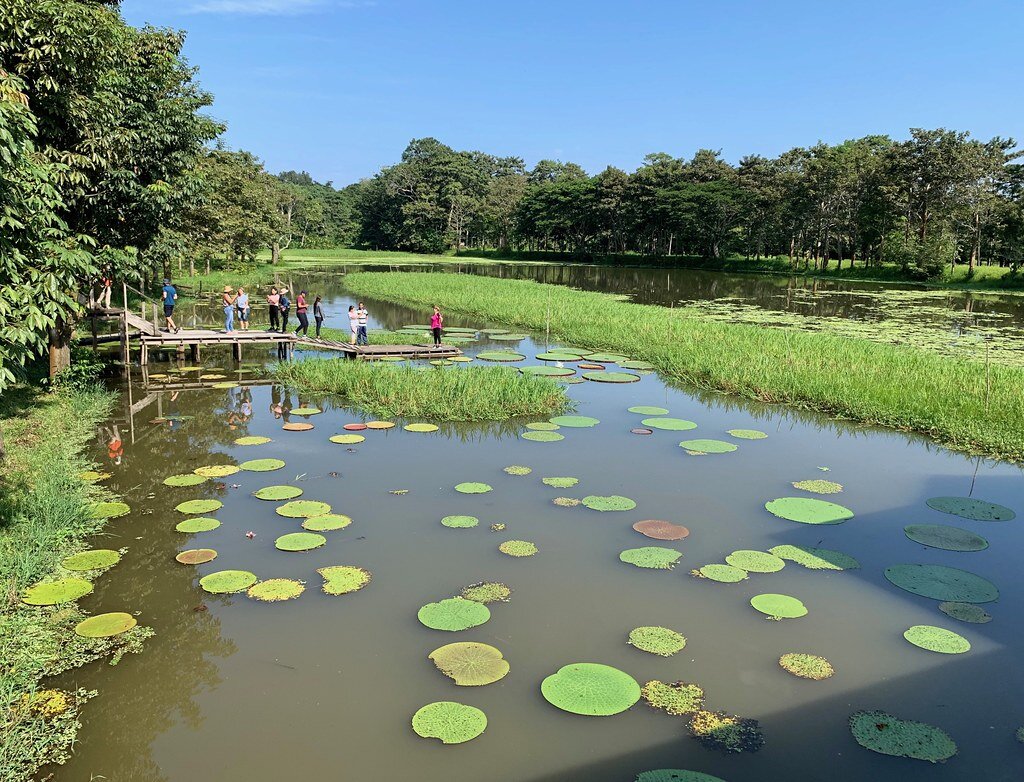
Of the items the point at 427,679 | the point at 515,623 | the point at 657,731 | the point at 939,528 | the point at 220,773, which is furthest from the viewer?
the point at 939,528

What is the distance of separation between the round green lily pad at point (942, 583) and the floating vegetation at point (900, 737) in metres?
2.03

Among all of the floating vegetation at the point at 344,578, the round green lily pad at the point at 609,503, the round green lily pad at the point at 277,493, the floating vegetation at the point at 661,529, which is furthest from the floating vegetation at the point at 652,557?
the round green lily pad at the point at 277,493

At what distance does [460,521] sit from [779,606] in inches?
132

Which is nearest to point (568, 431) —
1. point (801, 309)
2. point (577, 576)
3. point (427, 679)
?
point (577, 576)

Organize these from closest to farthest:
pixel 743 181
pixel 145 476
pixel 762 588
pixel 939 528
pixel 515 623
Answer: pixel 515 623, pixel 762 588, pixel 939 528, pixel 145 476, pixel 743 181

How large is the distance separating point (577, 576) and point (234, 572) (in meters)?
3.19

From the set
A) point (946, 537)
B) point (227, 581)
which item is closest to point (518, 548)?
point (227, 581)

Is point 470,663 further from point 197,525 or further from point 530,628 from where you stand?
point 197,525

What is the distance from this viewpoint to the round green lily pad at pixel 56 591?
5659 millimetres

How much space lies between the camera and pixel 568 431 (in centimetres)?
1139

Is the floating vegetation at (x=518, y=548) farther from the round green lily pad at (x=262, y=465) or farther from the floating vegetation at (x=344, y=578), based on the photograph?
the round green lily pad at (x=262, y=465)

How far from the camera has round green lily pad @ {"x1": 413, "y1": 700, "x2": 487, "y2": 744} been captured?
14.2 ft

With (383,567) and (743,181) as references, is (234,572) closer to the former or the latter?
(383,567)

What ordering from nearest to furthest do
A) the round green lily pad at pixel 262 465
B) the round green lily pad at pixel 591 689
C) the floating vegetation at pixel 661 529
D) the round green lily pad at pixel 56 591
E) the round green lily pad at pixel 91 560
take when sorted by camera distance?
the round green lily pad at pixel 591 689
the round green lily pad at pixel 56 591
the round green lily pad at pixel 91 560
the floating vegetation at pixel 661 529
the round green lily pad at pixel 262 465
